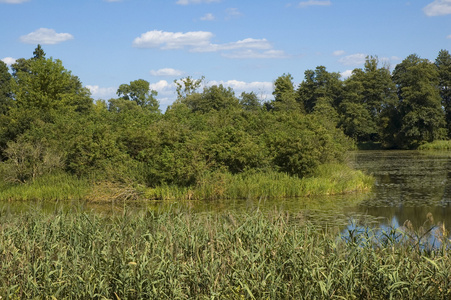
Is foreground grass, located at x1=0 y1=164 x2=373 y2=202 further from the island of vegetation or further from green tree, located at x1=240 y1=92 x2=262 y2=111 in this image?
green tree, located at x1=240 y1=92 x2=262 y2=111

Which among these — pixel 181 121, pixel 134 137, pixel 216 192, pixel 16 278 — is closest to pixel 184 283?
pixel 16 278

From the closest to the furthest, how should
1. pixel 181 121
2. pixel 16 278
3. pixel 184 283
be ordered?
pixel 184 283 → pixel 16 278 → pixel 181 121

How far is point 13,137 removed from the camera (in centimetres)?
3609

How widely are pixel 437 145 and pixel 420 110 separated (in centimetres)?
562

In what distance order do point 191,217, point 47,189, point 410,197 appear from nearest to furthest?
point 191,217, point 47,189, point 410,197

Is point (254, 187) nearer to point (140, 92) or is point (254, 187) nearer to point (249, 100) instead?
point (249, 100)

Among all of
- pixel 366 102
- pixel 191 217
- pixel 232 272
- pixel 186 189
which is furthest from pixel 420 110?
pixel 232 272

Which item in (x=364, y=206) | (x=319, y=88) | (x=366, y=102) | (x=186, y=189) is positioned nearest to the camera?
(x=364, y=206)

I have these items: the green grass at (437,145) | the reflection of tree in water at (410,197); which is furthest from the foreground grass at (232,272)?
the green grass at (437,145)

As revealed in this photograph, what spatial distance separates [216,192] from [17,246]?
536 inches

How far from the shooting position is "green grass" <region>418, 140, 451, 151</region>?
64625 mm

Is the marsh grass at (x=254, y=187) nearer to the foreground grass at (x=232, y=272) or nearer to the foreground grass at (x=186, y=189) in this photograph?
the foreground grass at (x=186, y=189)

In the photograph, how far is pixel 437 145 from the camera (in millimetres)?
65312

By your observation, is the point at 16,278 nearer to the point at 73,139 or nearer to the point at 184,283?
the point at 184,283
